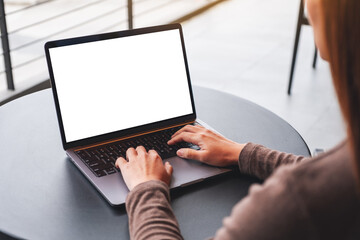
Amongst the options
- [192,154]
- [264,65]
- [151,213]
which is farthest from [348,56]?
[264,65]

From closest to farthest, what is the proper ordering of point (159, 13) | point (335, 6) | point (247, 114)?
point (335, 6), point (247, 114), point (159, 13)

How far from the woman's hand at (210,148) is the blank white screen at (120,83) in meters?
0.10

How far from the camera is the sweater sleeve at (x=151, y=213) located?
77 centimetres

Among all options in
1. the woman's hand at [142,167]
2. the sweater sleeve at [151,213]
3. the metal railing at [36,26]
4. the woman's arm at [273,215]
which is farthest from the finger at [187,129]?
the metal railing at [36,26]

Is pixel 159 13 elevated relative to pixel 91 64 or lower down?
lower down

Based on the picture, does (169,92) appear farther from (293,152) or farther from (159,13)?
(159,13)

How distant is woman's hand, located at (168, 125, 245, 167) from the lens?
1008 mm

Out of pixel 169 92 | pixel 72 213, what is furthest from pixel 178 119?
pixel 72 213

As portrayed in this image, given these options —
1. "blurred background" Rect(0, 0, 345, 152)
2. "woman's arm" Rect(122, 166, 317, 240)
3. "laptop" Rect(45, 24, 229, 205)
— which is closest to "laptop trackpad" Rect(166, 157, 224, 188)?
"laptop" Rect(45, 24, 229, 205)

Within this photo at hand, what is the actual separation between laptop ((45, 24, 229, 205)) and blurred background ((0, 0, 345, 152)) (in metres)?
1.02

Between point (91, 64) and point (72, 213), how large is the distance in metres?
0.36

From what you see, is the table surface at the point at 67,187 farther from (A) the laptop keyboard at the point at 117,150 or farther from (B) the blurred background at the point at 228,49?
(B) the blurred background at the point at 228,49

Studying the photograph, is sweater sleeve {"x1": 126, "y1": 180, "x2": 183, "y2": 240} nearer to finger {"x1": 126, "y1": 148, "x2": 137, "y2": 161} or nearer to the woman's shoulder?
finger {"x1": 126, "y1": 148, "x2": 137, "y2": 161}

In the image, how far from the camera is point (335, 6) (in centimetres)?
53
